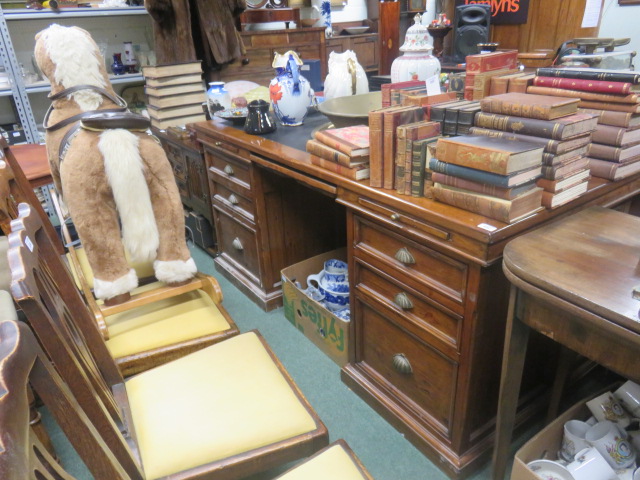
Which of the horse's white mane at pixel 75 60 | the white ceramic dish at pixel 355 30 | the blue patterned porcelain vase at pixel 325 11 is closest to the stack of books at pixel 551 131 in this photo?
the horse's white mane at pixel 75 60

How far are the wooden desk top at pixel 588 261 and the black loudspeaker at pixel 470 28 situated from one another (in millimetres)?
3421

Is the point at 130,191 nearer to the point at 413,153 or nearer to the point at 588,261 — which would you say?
the point at 413,153

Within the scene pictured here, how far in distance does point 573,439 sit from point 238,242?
59.9 inches

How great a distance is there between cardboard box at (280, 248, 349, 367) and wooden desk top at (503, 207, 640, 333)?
31.1 inches

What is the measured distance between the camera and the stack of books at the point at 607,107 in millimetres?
1078

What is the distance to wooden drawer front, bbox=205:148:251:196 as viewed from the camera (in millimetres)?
1928

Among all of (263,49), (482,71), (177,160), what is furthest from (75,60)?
(263,49)

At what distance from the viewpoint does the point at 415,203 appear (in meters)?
1.13

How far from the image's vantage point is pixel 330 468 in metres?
0.88

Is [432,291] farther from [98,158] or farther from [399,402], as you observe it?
[98,158]

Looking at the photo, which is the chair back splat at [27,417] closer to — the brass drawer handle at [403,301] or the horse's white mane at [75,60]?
the brass drawer handle at [403,301]

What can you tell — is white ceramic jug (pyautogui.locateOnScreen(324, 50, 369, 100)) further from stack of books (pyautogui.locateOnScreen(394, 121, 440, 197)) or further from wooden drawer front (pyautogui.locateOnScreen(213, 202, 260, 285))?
stack of books (pyautogui.locateOnScreen(394, 121, 440, 197))

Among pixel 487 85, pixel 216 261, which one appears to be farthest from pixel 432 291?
pixel 216 261

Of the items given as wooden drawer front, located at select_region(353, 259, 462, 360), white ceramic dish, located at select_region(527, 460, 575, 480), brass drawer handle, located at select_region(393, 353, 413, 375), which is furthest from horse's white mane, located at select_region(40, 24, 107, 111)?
white ceramic dish, located at select_region(527, 460, 575, 480)
